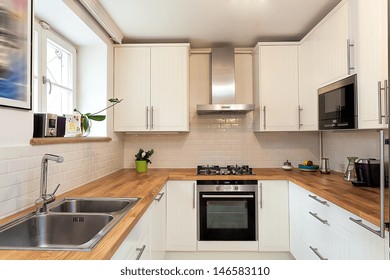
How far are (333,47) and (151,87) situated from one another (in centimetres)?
184

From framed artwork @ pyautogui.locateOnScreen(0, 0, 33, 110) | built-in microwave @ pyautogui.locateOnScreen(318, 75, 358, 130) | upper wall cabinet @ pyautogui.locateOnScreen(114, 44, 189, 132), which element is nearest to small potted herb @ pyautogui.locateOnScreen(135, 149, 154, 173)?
upper wall cabinet @ pyautogui.locateOnScreen(114, 44, 189, 132)

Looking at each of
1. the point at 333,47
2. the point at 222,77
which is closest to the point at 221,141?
the point at 222,77

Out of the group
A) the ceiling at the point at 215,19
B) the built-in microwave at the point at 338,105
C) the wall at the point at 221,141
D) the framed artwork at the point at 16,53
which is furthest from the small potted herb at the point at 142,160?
the built-in microwave at the point at 338,105

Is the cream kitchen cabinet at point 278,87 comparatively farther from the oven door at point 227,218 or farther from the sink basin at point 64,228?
the sink basin at point 64,228

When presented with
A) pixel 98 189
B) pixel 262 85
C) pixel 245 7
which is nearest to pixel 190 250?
pixel 98 189

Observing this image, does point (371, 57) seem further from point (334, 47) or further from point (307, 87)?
point (307, 87)

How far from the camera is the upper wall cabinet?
2943mm

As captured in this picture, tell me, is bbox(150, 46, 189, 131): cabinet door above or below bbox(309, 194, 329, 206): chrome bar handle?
above

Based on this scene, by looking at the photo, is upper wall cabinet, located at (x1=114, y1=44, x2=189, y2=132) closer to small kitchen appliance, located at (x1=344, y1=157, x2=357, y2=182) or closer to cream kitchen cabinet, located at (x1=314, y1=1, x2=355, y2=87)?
cream kitchen cabinet, located at (x1=314, y1=1, x2=355, y2=87)

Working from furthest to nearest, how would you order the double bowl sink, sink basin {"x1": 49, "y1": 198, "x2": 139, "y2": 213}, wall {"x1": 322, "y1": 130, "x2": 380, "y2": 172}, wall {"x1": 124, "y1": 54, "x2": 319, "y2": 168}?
wall {"x1": 124, "y1": 54, "x2": 319, "y2": 168} → wall {"x1": 322, "y1": 130, "x2": 380, "y2": 172} → sink basin {"x1": 49, "y1": 198, "x2": 139, "y2": 213} → the double bowl sink

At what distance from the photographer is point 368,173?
6.33ft

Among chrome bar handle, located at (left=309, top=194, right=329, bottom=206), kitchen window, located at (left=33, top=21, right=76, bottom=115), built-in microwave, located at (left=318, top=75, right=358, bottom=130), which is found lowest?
chrome bar handle, located at (left=309, top=194, right=329, bottom=206)

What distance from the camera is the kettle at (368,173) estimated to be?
1.91 metres

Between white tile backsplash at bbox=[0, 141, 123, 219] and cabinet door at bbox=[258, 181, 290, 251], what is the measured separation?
1640 mm
